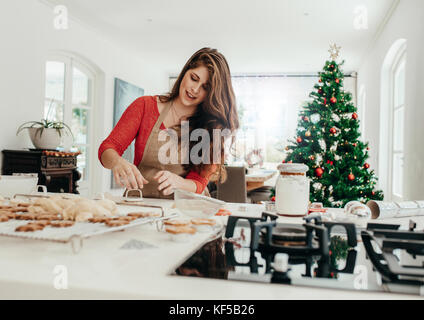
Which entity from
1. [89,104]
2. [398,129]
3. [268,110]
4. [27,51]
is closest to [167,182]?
[27,51]

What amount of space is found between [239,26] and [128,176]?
460 centimetres

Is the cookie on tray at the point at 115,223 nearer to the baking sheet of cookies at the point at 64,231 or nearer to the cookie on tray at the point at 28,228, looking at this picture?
the baking sheet of cookies at the point at 64,231

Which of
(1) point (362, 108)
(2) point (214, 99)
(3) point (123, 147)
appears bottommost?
(3) point (123, 147)

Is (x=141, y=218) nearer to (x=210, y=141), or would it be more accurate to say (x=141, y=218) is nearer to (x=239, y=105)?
(x=210, y=141)

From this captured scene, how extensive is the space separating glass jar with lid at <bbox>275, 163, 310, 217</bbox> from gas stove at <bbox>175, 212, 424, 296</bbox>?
345 millimetres

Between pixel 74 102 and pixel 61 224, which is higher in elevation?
pixel 74 102

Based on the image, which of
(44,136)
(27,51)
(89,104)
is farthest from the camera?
(89,104)

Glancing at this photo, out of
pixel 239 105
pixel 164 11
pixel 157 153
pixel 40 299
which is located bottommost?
pixel 40 299

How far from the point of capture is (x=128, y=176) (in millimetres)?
1332

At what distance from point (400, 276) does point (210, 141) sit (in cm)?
132

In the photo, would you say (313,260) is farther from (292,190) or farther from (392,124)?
(392,124)

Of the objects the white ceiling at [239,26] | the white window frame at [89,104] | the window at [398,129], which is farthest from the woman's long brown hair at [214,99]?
the white window frame at [89,104]

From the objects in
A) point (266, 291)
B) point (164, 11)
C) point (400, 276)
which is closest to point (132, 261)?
point (266, 291)

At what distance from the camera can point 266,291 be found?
52 cm
